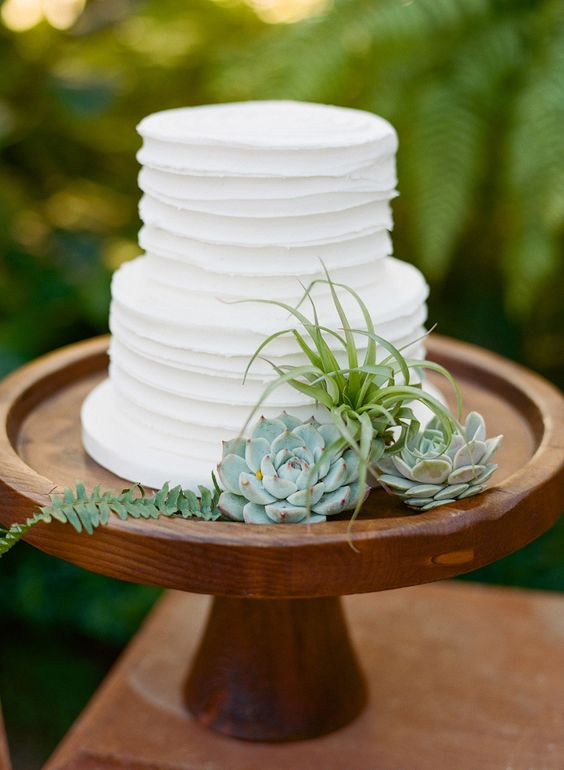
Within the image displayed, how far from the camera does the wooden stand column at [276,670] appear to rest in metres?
1.34

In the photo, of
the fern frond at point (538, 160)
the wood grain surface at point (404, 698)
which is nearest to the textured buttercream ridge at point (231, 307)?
the wood grain surface at point (404, 698)

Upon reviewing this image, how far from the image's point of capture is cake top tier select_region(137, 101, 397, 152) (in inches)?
39.4

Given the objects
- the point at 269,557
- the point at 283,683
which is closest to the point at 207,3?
the point at 283,683

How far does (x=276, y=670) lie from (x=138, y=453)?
47cm

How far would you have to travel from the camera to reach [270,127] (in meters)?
1.06

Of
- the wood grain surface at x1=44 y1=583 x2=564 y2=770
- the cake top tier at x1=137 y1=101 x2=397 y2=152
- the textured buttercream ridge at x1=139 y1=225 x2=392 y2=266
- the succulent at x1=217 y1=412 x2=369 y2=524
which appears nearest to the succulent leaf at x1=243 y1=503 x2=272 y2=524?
the succulent at x1=217 y1=412 x2=369 y2=524

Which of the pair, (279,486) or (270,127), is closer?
(279,486)

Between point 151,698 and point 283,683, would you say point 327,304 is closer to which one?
point 283,683

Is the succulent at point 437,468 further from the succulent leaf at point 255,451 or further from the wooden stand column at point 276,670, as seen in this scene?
the wooden stand column at point 276,670

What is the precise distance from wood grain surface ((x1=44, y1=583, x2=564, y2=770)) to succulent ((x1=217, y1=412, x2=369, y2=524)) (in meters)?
0.57

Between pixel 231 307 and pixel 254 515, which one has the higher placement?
pixel 231 307

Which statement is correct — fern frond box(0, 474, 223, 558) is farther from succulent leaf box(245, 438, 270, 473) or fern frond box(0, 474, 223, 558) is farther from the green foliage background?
the green foliage background

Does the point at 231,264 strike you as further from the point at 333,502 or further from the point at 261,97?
the point at 261,97

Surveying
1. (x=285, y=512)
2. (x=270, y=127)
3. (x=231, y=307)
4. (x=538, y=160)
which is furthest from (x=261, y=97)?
(x=285, y=512)
